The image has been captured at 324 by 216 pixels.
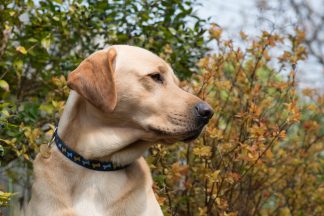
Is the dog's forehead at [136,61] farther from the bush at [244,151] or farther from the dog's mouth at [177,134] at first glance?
the bush at [244,151]

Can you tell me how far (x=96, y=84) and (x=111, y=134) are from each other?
31 cm

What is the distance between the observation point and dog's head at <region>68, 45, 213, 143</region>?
286 centimetres

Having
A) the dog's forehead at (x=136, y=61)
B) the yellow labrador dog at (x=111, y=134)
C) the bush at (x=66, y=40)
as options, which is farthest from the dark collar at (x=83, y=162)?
the bush at (x=66, y=40)

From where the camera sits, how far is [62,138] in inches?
119

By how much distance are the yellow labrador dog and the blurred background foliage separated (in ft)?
2.36

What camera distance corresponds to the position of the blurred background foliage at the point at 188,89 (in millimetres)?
3924

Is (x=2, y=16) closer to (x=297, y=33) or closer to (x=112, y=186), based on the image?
(x=112, y=186)

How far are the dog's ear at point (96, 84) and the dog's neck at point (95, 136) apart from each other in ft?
0.45

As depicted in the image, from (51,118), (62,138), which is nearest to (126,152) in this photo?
(62,138)

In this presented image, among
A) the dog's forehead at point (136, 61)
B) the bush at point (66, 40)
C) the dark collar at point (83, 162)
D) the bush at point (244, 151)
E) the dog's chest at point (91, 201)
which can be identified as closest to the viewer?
the dog's chest at point (91, 201)

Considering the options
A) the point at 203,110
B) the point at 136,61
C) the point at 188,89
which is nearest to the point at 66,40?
the point at 188,89

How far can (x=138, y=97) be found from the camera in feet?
9.74

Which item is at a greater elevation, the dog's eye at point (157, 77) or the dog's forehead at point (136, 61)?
the dog's forehead at point (136, 61)

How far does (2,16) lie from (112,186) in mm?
1656
